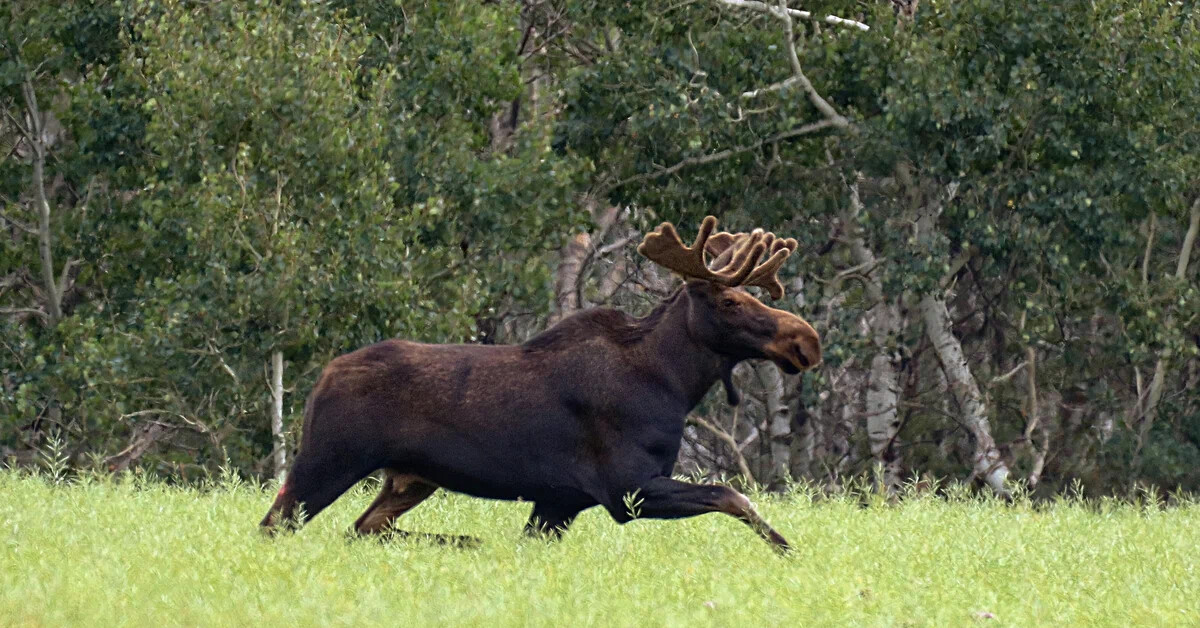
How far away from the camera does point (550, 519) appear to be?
32.2 ft

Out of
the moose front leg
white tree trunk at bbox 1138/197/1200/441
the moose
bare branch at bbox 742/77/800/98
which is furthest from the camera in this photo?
white tree trunk at bbox 1138/197/1200/441

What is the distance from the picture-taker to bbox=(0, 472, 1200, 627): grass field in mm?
7242

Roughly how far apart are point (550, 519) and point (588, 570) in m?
1.42

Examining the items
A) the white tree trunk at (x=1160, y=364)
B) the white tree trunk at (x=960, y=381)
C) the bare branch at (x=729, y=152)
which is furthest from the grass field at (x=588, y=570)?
the white tree trunk at (x=1160, y=364)

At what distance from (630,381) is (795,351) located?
33.2 inches

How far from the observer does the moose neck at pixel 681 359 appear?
963 centimetres

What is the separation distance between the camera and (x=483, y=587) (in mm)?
7832

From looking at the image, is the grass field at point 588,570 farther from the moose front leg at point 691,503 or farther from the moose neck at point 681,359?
the moose neck at point 681,359

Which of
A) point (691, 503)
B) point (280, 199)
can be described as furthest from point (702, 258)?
point (280, 199)

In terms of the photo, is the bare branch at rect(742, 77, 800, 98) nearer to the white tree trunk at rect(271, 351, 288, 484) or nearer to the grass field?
the white tree trunk at rect(271, 351, 288, 484)

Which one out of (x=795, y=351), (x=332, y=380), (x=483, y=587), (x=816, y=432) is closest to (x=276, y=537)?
(x=332, y=380)

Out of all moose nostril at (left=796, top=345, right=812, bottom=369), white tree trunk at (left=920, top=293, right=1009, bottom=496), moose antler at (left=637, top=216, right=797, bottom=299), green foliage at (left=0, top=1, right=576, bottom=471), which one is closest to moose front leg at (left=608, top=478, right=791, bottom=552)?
moose nostril at (left=796, top=345, right=812, bottom=369)

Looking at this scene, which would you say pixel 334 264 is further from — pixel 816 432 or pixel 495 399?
pixel 816 432

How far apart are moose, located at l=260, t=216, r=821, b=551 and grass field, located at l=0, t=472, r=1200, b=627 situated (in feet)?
0.90
